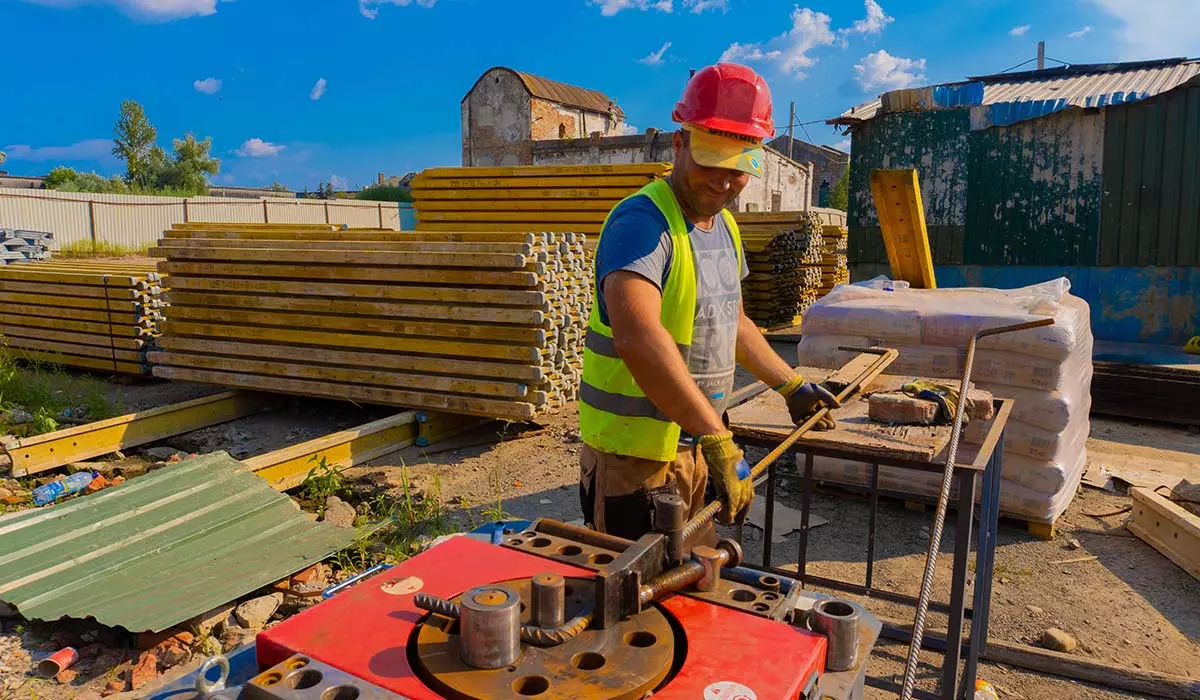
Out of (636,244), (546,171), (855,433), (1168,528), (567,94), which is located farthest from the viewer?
(567,94)

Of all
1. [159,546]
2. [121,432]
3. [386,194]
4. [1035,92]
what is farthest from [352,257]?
[386,194]

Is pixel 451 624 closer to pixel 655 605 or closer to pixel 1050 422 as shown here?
pixel 655 605

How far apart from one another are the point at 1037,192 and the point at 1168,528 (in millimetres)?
5486

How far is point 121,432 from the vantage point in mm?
6512

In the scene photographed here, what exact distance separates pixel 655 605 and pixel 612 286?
3.32 feet

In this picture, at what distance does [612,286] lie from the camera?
7.02 feet

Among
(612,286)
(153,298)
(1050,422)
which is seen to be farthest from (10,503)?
(1050,422)

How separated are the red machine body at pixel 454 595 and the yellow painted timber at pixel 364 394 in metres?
5.07

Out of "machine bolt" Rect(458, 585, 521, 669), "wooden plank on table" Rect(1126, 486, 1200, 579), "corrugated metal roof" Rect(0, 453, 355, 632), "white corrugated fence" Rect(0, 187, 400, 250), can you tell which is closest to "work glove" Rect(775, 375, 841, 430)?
"machine bolt" Rect(458, 585, 521, 669)

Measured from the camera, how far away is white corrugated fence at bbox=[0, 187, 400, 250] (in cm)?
2277

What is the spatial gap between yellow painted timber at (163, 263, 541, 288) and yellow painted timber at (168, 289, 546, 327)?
20cm

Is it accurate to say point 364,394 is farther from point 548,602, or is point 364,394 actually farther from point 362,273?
point 548,602

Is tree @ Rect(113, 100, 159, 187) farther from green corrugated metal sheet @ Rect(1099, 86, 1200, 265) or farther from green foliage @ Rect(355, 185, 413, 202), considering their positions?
green corrugated metal sheet @ Rect(1099, 86, 1200, 265)

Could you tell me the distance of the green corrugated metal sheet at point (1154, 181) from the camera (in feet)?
27.7
